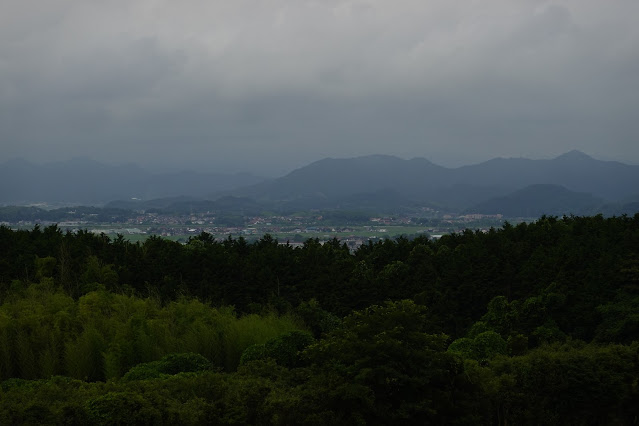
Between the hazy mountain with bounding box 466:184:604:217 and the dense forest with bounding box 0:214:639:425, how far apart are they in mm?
119425

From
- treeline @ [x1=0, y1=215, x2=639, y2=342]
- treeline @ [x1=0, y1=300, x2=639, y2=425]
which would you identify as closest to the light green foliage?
treeline @ [x1=0, y1=300, x2=639, y2=425]

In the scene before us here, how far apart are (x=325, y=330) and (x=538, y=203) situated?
137316mm

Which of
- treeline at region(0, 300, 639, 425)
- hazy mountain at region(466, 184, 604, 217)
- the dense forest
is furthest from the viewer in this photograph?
hazy mountain at region(466, 184, 604, 217)

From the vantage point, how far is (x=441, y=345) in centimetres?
839

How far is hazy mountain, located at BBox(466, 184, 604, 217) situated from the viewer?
135 metres

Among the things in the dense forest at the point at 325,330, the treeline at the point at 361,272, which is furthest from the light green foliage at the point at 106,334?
the treeline at the point at 361,272

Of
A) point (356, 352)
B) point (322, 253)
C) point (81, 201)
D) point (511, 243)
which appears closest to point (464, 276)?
point (511, 243)

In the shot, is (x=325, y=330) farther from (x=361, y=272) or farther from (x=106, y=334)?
(x=106, y=334)

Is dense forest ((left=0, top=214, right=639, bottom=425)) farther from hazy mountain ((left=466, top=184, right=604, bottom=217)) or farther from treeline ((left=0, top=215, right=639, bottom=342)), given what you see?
hazy mountain ((left=466, top=184, right=604, bottom=217))

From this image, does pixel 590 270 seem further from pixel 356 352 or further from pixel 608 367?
pixel 356 352

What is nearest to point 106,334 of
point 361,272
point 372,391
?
point 372,391

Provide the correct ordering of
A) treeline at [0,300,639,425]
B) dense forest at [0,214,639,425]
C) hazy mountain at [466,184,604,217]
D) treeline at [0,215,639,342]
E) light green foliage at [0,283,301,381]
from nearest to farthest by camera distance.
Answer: treeline at [0,300,639,425] < dense forest at [0,214,639,425] < light green foliage at [0,283,301,381] < treeline at [0,215,639,342] < hazy mountain at [466,184,604,217]

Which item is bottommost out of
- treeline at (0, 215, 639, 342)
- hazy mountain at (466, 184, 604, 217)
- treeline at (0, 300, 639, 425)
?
treeline at (0, 300, 639, 425)

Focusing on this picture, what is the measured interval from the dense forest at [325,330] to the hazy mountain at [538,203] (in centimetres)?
11943
